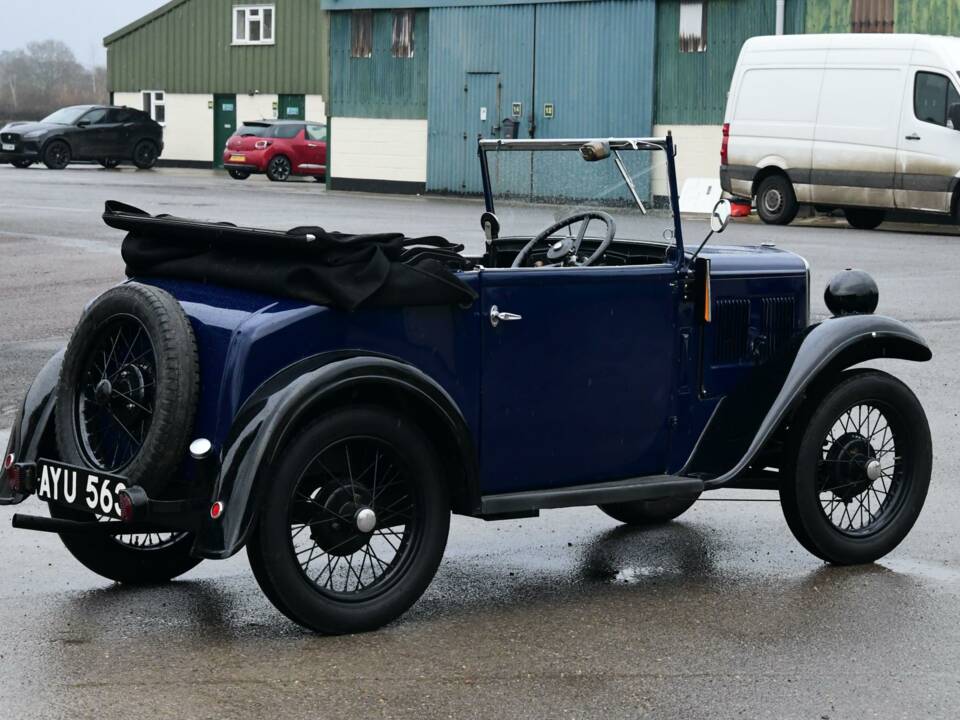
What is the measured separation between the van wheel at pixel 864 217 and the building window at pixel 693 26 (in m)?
7.32

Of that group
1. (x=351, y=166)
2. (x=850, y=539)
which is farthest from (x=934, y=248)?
(x=351, y=166)

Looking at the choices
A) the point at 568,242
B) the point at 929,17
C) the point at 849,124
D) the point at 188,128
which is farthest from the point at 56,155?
the point at 568,242

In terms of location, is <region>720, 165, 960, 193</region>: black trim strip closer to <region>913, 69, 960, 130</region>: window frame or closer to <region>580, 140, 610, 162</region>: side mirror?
<region>913, 69, 960, 130</region>: window frame

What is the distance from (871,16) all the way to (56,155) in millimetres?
22130

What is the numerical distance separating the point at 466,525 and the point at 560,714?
2440 millimetres

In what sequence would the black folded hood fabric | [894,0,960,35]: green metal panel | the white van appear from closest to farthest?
the black folded hood fabric < the white van < [894,0,960,35]: green metal panel

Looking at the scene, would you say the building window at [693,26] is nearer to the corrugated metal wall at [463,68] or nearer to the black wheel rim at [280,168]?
the corrugated metal wall at [463,68]

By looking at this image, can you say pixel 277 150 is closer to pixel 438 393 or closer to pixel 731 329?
pixel 731 329

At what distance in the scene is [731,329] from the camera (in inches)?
249

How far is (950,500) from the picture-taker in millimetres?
7320

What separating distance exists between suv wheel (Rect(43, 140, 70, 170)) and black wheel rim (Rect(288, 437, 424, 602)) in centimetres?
3806

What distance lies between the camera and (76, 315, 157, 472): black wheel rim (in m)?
5.28

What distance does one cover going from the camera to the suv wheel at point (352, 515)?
504cm

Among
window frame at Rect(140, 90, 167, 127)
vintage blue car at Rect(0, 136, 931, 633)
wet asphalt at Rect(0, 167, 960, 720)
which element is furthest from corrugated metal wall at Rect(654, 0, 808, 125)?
window frame at Rect(140, 90, 167, 127)
